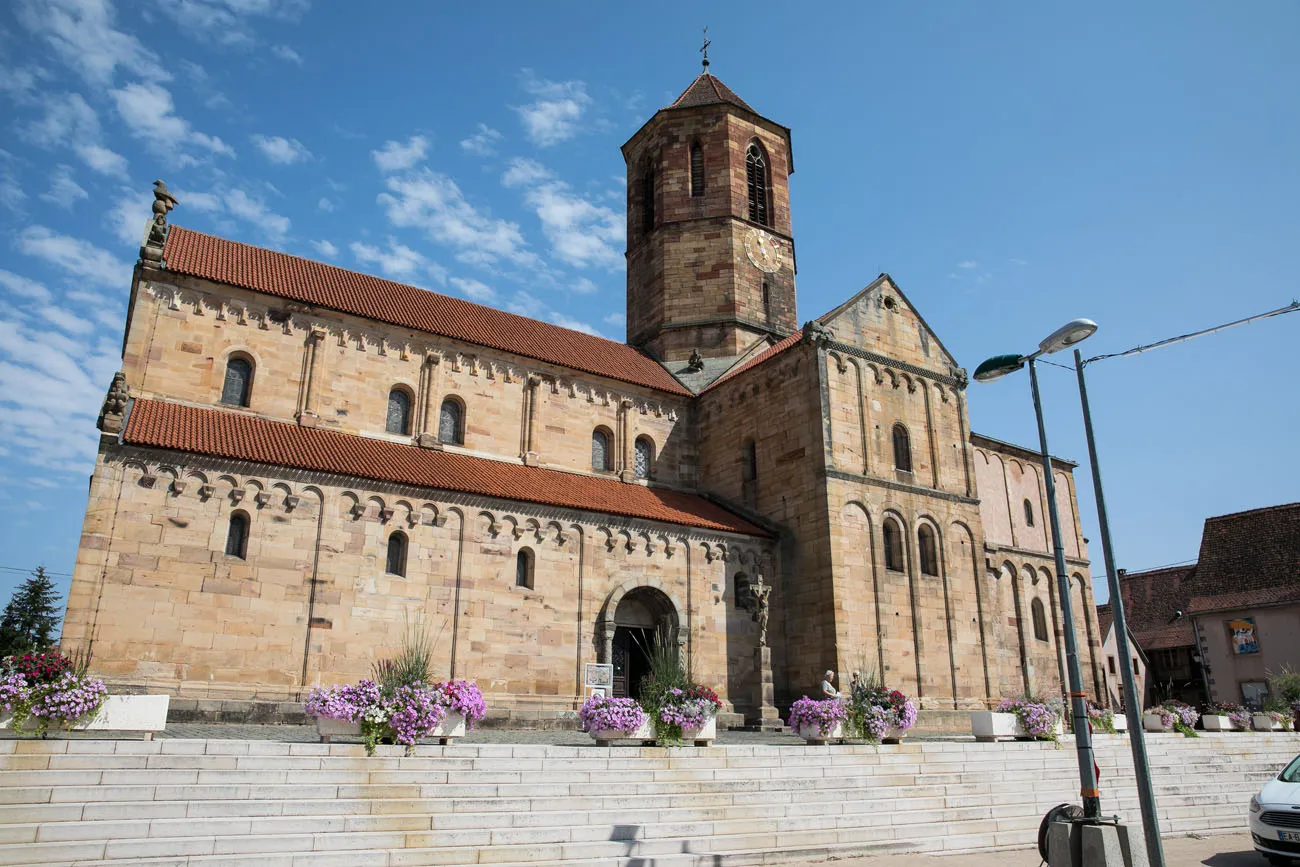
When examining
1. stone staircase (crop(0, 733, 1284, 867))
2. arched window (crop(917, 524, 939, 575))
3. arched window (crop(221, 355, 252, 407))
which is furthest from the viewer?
arched window (crop(917, 524, 939, 575))

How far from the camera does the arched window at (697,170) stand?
37.0 meters

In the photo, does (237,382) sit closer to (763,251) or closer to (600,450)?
(600,450)

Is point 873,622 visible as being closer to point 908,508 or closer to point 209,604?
point 908,508

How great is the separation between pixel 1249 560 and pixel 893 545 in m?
27.5

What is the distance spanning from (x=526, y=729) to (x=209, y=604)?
7980mm

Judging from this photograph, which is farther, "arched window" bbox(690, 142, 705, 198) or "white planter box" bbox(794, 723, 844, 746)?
"arched window" bbox(690, 142, 705, 198)

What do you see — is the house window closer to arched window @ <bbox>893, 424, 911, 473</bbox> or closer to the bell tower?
the bell tower

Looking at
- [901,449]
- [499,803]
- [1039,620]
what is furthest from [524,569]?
[1039,620]

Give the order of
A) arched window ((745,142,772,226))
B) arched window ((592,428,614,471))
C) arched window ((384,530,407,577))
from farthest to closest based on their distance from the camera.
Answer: arched window ((745,142,772,226)) → arched window ((592,428,614,471)) → arched window ((384,530,407,577))

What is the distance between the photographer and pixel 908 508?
28.2 metres

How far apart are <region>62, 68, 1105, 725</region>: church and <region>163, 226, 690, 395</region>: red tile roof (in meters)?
0.16

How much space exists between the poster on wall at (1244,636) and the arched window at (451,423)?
38073 mm

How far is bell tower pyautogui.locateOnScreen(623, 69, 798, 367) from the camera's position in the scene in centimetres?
3541

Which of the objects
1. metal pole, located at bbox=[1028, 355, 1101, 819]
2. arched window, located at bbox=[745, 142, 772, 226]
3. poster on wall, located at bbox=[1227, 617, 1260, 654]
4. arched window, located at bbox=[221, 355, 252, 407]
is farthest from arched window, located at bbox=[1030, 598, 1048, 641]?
arched window, located at bbox=[221, 355, 252, 407]
